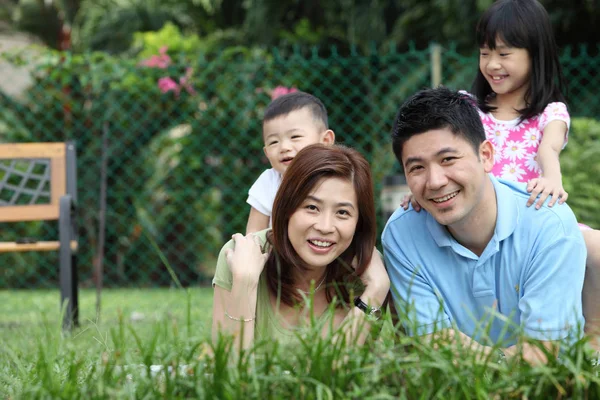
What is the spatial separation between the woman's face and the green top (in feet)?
0.68

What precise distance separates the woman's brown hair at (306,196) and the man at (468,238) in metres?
0.11

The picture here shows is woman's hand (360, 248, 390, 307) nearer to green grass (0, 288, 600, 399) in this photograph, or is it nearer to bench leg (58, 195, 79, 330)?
green grass (0, 288, 600, 399)

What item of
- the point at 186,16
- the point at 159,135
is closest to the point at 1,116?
the point at 159,135

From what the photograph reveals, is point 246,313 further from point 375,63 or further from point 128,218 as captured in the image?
point 128,218

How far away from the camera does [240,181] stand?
6.68 m

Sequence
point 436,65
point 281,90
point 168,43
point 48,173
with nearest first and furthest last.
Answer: point 48,173
point 436,65
point 281,90
point 168,43

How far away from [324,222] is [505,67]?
120 cm

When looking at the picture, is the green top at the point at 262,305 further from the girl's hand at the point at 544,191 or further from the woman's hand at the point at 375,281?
the girl's hand at the point at 544,191

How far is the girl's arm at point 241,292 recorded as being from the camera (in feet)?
8.31

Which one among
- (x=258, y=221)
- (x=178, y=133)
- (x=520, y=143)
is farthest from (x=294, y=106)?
(x=178, y=133)

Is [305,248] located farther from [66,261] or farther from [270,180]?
[66,261]

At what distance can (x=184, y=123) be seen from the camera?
6.76 meters

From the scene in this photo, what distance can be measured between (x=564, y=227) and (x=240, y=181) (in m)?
4.42

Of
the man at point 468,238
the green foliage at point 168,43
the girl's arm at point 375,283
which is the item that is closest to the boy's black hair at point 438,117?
the man at point 468,238
